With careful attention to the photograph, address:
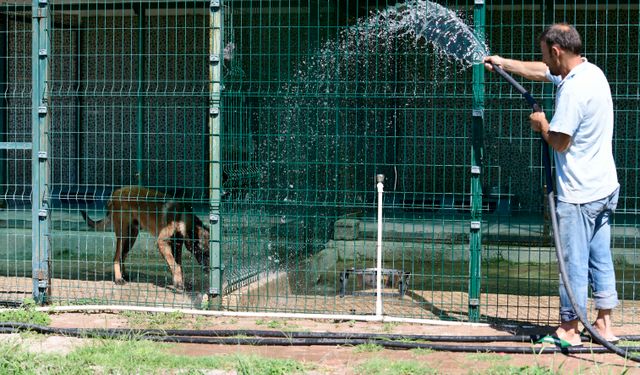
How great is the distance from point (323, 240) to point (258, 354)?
4.03 m

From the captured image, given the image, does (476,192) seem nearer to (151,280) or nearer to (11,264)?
(151,280)

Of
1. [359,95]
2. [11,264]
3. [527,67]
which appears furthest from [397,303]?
[11,264]

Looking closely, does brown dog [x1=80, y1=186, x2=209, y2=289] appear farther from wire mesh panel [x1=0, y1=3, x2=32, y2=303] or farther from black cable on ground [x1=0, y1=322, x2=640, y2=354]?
wire mesh panel [x1=0, y1=3, x2=32, y2=303]

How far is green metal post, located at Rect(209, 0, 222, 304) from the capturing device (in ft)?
26.0

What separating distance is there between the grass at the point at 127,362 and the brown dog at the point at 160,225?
9.53 feet

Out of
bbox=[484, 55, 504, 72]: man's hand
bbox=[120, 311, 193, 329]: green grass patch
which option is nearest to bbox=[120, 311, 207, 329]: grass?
bbox=[120, 311, 193, 329]: green grass patch

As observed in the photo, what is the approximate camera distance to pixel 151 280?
1037cm

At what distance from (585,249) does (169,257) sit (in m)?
4.71

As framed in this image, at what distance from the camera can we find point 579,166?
6.32m

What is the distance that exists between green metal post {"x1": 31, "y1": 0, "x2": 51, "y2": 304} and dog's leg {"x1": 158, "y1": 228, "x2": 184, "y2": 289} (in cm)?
151

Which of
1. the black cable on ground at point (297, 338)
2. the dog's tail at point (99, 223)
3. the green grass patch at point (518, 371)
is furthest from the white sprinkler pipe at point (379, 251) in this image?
the dog's tail at point (99, 223)

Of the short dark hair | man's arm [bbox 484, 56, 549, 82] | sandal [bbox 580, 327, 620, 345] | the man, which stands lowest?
sandal [bbox 580, 327, 620, 345]

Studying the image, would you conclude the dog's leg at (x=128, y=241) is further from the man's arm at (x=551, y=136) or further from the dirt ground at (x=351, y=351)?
the man's arm at (x=551, y=136)

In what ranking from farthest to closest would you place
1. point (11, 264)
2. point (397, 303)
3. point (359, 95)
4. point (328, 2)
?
1. point (11, 264)
2. point (328, 2)
3. point (397, 303)
4. point (359, 95)
